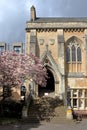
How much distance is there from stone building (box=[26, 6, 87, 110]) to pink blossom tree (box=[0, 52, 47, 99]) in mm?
3974

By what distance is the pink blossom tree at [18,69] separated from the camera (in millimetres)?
42844

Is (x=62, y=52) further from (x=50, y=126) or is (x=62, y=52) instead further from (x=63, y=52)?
(x=50, y=126)

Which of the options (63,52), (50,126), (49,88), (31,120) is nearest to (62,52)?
(63,52)

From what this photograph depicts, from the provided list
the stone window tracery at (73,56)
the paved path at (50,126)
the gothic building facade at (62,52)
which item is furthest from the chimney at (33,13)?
the paved path at (50,126)

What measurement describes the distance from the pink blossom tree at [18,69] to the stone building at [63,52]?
13.0 ft

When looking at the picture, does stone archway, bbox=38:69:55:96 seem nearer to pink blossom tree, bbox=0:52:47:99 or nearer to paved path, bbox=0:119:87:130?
pink blossom tree, bbox=0:52:47:99

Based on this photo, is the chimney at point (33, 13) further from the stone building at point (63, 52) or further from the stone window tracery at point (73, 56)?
the stone window tracery at point (73, 56)

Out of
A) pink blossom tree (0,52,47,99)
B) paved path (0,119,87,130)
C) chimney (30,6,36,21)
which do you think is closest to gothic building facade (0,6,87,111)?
chimney (30,6,36,21)

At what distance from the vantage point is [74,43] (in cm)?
5194

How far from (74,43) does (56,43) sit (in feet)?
8.14

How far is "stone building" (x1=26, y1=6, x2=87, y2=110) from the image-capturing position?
5006 centimetres

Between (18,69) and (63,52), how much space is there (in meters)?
8.58

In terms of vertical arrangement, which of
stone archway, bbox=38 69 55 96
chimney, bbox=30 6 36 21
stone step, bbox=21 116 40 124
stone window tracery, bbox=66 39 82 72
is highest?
chimney, bbox=30 6 36 21

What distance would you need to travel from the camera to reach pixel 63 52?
1982 inches
